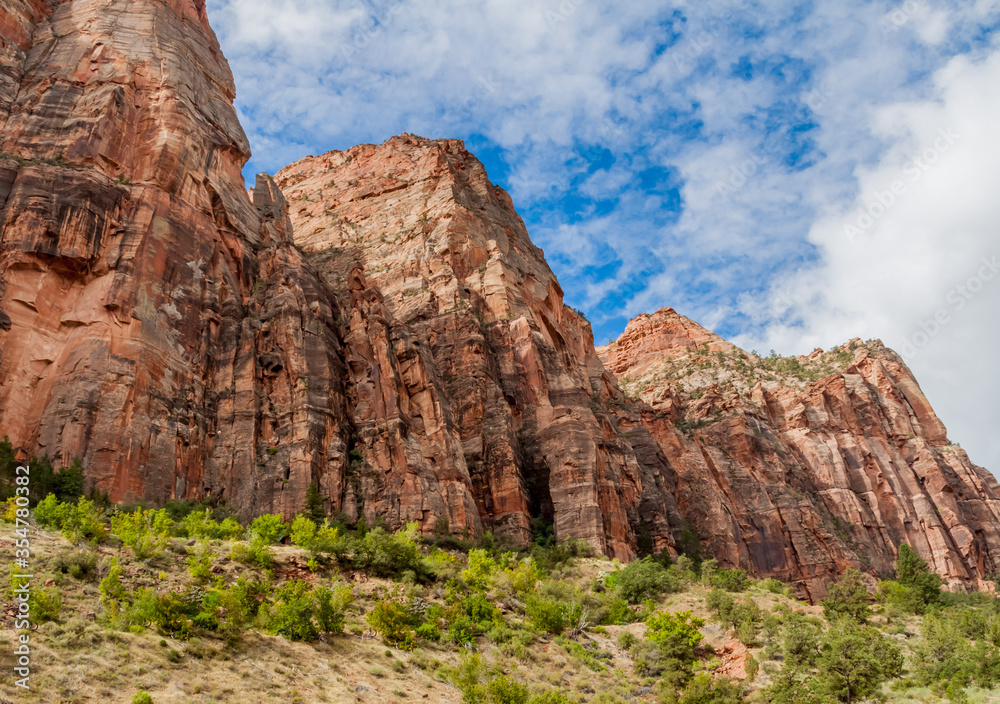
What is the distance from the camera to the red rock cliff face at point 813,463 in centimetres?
7112

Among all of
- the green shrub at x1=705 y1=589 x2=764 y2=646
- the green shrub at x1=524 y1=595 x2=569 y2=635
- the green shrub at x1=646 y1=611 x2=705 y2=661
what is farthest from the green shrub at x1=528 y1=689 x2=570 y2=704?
the green shrub at x1=705 y1=589 x2=764 y2=646

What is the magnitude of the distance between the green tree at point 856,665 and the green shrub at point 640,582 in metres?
9.80

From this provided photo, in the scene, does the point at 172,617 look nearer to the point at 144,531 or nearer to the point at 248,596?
the point at 248,596

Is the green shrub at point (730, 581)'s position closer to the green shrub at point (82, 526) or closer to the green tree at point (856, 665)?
the green tree at point (856, 665)

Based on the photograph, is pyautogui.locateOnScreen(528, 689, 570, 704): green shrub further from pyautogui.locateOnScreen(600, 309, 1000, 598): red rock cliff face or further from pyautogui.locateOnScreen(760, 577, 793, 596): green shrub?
pyautogui.locateOnScreen(600, 309, 1000, 598): red rock cliff face

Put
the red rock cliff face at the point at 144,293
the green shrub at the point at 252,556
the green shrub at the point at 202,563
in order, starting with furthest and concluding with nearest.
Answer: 1. the red rock cliff face at the point at 144,293
2. the green shrub at the point at 252,556
3. the green shrub at the point at 202,563

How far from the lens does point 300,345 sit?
150ft

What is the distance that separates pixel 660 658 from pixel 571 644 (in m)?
3.23

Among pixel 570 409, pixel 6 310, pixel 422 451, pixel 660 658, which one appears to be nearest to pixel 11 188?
pixel 6 310

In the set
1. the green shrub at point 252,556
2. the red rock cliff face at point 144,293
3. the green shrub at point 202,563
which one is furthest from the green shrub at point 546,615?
the red rock cliff face at point 144,293

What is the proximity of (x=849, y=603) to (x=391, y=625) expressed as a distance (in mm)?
22962

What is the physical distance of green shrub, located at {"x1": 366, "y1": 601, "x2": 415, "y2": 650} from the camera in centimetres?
2655

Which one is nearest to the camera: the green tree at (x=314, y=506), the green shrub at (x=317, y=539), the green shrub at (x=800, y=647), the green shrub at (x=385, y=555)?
the green shrub at (x=800, y=647)

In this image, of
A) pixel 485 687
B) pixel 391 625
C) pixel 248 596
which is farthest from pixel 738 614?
pixel 248 596
